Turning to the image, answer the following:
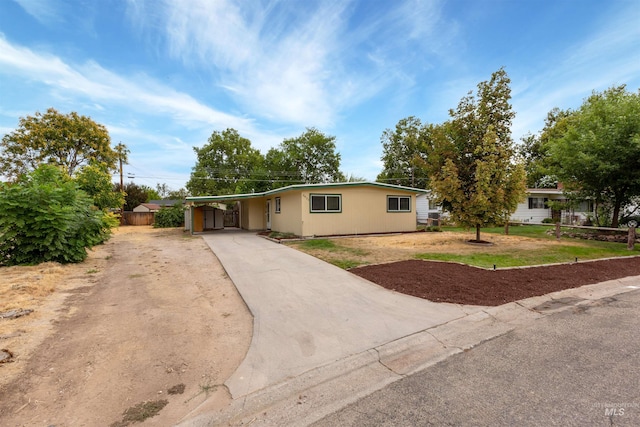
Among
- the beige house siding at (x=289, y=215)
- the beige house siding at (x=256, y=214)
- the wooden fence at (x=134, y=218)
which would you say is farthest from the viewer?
the wooden fence at (x=134, y=218)

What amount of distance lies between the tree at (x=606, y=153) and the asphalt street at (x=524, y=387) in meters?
10.4

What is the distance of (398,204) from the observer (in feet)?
53.4

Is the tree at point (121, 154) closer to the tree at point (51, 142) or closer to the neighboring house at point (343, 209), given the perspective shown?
the tree at point (51, 142)

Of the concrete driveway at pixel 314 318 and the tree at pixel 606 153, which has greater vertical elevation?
the tree at pixel 606 153

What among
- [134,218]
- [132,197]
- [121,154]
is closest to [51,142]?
[121,154]

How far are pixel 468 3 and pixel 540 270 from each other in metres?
8.60

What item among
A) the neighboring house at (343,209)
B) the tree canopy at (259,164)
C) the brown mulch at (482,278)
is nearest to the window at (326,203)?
the neighboring house at (343,209)

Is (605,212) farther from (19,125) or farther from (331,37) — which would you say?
(19,125)

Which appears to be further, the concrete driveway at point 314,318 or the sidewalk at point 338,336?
the concrete driveway at point 314,318

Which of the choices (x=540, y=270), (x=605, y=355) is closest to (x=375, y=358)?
(x=605, y=355)

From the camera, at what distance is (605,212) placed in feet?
45.0

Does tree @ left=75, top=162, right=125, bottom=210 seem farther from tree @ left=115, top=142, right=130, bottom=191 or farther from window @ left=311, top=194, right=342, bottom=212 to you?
tree @ left=115, top=142, right=130, bottom=191

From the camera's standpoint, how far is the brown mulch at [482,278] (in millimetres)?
5012

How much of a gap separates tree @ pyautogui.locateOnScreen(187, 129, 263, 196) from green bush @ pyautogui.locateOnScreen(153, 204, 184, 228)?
39.2 ft
